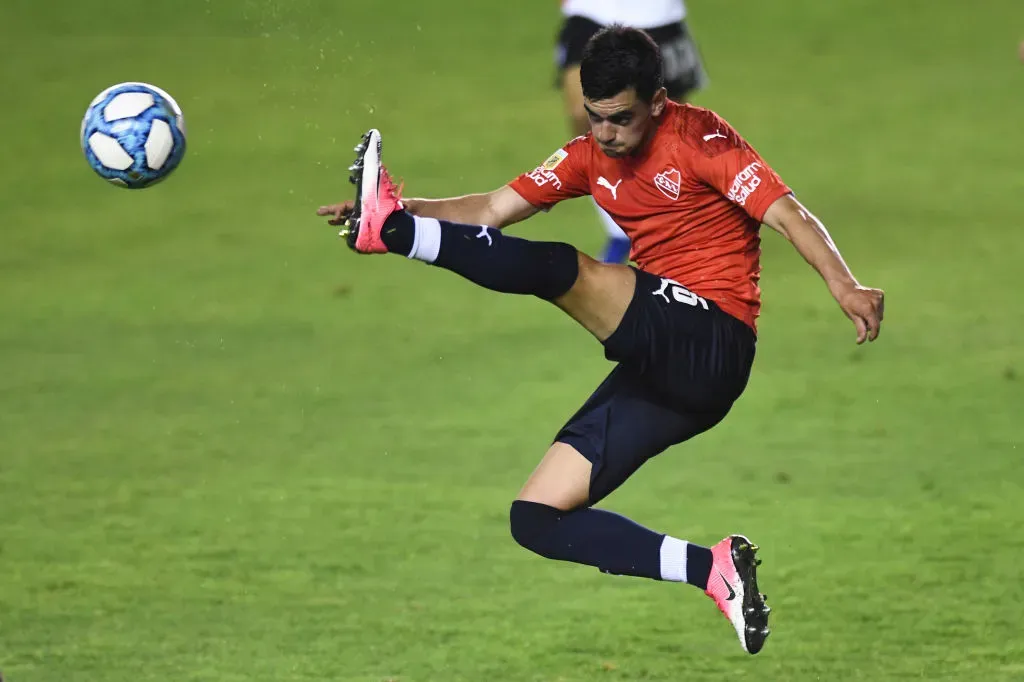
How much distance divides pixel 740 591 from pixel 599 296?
0.98 metres

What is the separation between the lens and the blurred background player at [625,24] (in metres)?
8.45

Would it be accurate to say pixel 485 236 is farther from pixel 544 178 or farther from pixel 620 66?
pixel 544 178

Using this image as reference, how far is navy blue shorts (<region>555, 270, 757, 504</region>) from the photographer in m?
4.73

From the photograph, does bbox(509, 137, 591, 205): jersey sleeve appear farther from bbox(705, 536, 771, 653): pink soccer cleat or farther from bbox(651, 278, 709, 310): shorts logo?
bbox(705, 536, 771, 653): pink soccer cleat

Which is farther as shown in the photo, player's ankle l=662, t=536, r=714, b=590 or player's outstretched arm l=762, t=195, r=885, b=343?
player's ankle l=662, t=536, r=714, b=590

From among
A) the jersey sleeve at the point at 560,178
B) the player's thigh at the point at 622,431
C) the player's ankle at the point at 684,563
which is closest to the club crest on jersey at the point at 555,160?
the jersey sleeve at the point at 560,178

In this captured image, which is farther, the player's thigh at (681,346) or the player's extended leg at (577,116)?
the player's extended leg at (577,116)

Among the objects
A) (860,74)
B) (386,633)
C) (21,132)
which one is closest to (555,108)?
(860,74)

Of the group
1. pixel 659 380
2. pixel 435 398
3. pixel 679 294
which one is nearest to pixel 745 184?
pixel 679 294

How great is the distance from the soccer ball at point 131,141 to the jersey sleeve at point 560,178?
4.07 feet

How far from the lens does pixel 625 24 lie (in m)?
8.41

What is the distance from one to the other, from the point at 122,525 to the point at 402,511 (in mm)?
1102

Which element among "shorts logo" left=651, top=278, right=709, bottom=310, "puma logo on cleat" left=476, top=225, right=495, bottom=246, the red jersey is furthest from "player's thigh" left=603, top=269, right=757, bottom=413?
"puma logo on cleat" left=476, top=225, right=495, bottom=246

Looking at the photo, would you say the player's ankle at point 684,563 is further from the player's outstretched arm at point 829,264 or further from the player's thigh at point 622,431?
the player's outstretched arm at point 829,264
